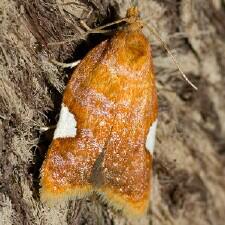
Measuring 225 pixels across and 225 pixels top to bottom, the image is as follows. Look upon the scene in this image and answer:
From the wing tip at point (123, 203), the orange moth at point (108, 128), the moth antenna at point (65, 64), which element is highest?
the moth antenna at point (65, 64)

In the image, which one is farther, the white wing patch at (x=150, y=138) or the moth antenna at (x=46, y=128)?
the white wing patch at (x=150, y=138)

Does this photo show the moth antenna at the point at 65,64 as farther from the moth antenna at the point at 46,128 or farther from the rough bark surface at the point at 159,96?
the moth antenna at the point at 46,128

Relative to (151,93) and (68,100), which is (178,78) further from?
(68,100)

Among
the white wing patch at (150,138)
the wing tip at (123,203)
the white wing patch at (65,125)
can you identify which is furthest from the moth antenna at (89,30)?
the wing tip at (123,203)

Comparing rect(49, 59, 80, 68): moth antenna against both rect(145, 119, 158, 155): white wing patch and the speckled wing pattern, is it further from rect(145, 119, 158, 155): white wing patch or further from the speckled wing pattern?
rect(145, 119, 158, 155): white wing patch

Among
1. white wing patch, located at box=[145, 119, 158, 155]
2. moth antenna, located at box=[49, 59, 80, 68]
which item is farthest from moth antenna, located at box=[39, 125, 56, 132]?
white wing patch, located at box=[145, 119, 158, 155]

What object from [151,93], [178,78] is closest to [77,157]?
[151,93]

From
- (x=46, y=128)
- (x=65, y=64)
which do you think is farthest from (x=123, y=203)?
(x=65, y=64)

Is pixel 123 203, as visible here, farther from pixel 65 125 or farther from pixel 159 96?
pixel 159 96
